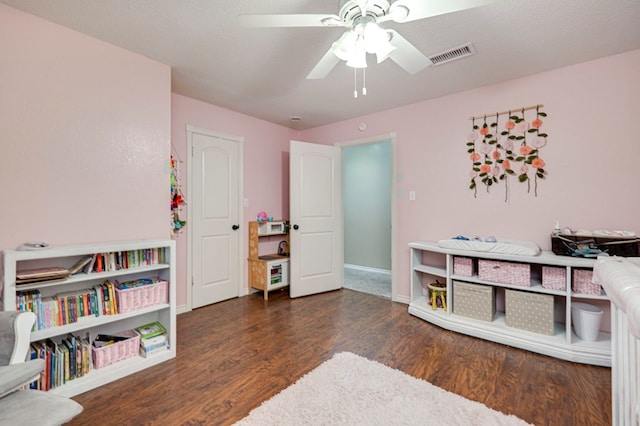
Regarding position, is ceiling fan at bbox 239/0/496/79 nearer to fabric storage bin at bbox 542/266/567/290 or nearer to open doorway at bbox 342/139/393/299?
fabric storage bin at bbox 542/266/567/290

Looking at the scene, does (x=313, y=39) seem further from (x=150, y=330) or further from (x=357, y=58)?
(x=150, y=330)

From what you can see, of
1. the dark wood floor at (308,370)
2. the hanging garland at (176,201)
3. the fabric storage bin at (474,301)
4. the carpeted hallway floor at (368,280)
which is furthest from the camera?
the carpeted hallway floor at (368,280)

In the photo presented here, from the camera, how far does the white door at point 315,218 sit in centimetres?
374

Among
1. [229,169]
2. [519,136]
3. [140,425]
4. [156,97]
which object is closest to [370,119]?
[519,136]

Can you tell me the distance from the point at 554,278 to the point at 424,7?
230 centimetres

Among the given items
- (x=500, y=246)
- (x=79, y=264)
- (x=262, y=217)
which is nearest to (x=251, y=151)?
(x=262, y=217)

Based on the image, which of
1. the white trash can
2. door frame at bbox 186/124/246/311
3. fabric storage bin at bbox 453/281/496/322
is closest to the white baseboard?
fabric storage bin at bbox 453/281/496/322

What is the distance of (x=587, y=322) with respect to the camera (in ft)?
7.24

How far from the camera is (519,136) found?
2.77m

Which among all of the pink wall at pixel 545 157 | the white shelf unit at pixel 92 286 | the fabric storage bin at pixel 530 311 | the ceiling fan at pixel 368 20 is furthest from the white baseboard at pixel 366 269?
the ceiling fan at pixel 368 20

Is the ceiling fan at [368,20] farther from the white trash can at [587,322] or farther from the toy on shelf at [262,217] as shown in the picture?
the toy on shelf at [262,217]

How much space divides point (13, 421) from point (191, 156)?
2689 mm

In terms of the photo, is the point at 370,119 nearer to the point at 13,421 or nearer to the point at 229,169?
→ the point at 229,169

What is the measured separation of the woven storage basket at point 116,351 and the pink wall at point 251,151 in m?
1.08
